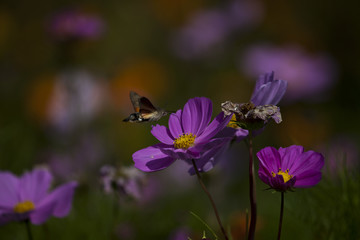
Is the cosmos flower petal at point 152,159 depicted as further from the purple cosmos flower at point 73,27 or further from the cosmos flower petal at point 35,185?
the purple cosmos flower at point 73,27

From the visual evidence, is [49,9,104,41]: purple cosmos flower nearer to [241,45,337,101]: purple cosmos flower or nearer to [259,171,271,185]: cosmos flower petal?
[241,45,337,101]: purple cosmos flower

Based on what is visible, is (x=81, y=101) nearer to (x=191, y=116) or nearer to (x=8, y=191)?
(x=8, y=191)

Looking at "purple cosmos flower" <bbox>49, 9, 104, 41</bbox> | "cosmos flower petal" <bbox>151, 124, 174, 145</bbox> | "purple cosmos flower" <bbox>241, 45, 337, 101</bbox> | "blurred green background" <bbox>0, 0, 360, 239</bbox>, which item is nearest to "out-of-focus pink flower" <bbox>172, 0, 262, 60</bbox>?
"blurred green background" <bbox>0, 0, 360, 239</bbox>

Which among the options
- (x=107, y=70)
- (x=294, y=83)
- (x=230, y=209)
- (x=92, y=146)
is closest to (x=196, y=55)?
(x=107, y=70)

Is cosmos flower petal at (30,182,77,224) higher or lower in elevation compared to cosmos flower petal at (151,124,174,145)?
lower

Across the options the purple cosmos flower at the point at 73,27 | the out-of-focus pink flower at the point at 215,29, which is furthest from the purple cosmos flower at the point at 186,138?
the out-of-focus pink flower at the point at 215,29

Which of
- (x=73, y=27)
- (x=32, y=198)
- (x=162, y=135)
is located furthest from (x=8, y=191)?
(x=73, y=27)

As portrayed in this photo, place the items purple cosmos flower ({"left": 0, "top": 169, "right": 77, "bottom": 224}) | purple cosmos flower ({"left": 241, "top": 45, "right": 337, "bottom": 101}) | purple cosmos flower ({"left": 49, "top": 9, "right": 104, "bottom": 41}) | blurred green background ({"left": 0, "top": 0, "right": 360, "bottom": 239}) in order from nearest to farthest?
purple cosmos flower ({"left": 0, "top": 169, "right": 77, "bottom": 224}) < blurred green background ({"left": 0, "top": 0, "right": 360, "bottom": 239}) < purple cosmos flower ({"left": 49, "top": 9, "right": 104, "bottom": 41}) < purple cosmos flower ({"left": 241, "top": 45, "right": 337, "bottom": 101})
